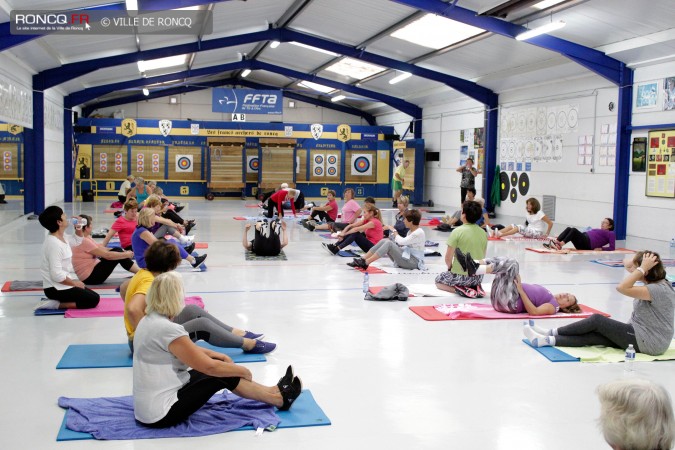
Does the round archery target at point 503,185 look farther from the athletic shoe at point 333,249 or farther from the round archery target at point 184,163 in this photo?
the round archery target at point 184,163

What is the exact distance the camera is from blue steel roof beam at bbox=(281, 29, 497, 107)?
2212cm

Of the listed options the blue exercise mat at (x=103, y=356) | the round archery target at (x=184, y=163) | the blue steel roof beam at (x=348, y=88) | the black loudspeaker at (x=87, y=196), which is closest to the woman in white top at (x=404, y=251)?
the blue exercise mat at (x=103, y=356)

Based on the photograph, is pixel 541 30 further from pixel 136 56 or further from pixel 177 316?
pixel 136 56

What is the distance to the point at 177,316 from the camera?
599cm

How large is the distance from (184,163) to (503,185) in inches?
593

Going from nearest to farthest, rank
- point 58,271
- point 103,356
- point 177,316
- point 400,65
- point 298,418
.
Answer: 1. point 298,418
2. point 177,316
3. point 103,356
4. point 58,271
5. point 400,65

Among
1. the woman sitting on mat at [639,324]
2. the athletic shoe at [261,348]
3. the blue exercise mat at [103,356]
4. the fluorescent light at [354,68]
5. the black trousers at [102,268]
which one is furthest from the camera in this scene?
the fluorescent light at [354,68]

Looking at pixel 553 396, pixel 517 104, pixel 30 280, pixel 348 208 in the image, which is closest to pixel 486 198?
pixel 517 104

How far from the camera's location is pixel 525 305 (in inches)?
323

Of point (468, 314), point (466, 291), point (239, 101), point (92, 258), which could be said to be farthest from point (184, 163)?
point (468, 314)

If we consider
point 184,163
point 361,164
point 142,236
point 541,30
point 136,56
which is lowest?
point 142,236

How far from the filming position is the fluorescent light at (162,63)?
2519 centimetres

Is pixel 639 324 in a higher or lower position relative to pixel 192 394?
higher

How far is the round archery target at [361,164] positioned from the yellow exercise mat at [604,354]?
27.0 metres
